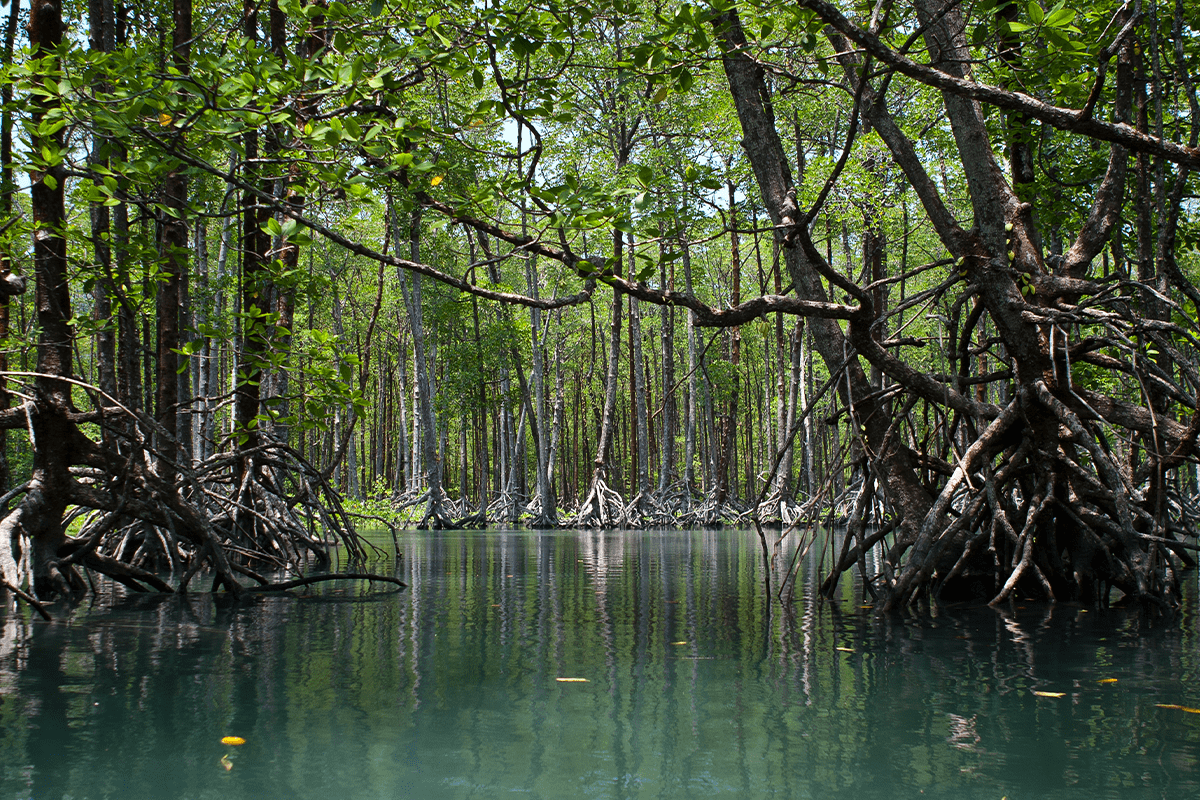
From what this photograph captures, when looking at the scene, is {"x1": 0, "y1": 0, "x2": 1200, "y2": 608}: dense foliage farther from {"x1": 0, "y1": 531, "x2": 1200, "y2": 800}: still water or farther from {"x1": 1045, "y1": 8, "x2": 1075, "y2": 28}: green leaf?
{"x1": 0, "y1": 531, "x2": 1200, "y2": 800}: still water

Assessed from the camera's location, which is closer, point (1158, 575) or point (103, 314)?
point (1158, 575)

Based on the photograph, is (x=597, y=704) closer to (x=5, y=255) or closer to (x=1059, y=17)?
(x=1059, y=17)

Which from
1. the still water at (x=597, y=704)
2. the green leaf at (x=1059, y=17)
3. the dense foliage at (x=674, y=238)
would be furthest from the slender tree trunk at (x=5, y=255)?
the green leaf at (x=1059, y=17)

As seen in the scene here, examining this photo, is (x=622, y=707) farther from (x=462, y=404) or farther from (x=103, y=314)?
(x=462, y=404)

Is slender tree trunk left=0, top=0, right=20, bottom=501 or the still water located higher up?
slender tree trunk left=0, top=0, right=20, bottom=501

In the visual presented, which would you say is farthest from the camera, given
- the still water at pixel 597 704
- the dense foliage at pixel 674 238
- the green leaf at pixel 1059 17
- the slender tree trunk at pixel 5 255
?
the slender tree trunk at pixel 5 255

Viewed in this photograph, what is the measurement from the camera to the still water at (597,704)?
97.5 inches

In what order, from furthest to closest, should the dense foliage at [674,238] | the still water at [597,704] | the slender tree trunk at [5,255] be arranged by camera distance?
the slender tree trunk at [5,255], the dense foliage at [674,238], the still water at [597,704]

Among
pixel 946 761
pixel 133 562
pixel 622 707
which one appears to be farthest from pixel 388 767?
pixel 133 562

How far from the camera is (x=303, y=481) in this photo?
9.80 meters

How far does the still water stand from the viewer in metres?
2.48

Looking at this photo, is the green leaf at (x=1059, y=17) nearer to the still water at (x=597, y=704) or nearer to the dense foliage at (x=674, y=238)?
the dense foliage at (x=674, y=238)

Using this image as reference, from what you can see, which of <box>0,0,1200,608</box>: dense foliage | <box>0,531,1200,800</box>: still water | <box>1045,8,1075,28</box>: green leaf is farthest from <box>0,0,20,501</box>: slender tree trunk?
<box>1045,8,1075,28</box>: green leaf

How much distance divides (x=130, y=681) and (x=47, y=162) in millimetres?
2589
